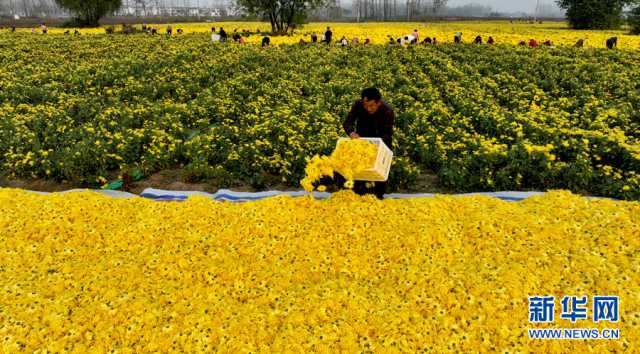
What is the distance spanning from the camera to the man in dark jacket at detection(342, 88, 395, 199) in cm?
663

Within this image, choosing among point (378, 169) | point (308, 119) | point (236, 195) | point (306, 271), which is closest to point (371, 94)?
point (378, 169)

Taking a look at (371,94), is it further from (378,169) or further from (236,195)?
(236,195)

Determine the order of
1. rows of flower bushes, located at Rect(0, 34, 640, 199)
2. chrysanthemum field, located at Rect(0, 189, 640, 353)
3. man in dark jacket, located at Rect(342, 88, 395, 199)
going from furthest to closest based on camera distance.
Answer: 1. rows of flower bushes, located at Rect(0, 34, 640, 199)
2. man in dark jacket, located at Rect(342, 88, 395, 199)
3. chrysanthemum field, located at Rect(0, 189, 640, 353)

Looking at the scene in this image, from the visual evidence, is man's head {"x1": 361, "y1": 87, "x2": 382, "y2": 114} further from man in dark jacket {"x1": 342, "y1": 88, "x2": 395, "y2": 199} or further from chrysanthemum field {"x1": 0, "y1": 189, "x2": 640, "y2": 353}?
chrysanthemum field {"x1": 0, "y1": 189, "x2": 640, "y2": 353}

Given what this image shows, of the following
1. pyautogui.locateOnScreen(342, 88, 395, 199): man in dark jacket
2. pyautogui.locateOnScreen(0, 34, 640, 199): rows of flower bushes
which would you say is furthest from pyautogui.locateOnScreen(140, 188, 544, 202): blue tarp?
pyautogui.locateOnScreen(342, 88, 395, 199): man in dark jacket

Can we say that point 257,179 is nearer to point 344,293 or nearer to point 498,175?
point 344,293

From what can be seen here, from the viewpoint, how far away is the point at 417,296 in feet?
14.6

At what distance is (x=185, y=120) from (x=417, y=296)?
9338mm

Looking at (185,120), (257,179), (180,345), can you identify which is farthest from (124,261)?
(185,120)

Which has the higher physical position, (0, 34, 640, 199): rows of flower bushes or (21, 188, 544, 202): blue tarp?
(0, 34, 640, 199): rows of flower bushes

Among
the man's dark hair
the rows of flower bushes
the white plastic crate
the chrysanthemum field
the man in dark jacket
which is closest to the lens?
the chrysanthemum field

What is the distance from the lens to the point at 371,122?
6828 millimetres

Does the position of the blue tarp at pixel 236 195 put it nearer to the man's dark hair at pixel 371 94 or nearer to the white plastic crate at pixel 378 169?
the white plastic crate at pixel 378 169

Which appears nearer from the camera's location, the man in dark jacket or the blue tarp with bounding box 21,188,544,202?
the man in dark jacket
